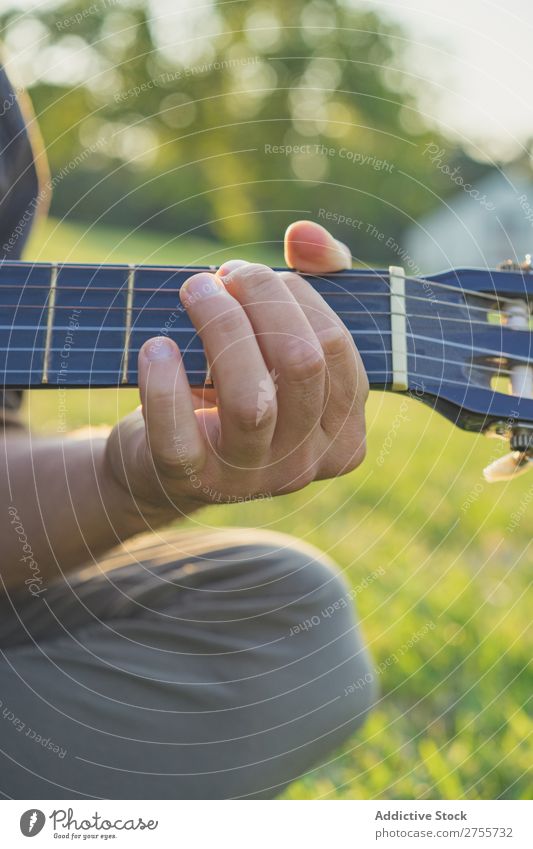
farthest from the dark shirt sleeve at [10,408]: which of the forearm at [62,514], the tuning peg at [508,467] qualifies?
the tuning peg at [508,467]

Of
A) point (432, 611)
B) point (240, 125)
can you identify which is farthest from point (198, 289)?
point (240, 125)

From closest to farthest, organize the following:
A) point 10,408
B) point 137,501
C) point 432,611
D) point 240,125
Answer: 1. point 137,501
2. point 10,408
3. point 432,611
4. point 240,125

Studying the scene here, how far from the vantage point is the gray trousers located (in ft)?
2.28

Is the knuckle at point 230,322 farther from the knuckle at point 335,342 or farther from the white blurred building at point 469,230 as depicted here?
the white blurred building at point 469,230

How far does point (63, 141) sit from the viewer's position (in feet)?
33.9

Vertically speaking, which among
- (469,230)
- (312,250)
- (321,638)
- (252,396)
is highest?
(469,230)

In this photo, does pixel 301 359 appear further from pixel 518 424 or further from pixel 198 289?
pixel 518 424

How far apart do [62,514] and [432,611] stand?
767mm

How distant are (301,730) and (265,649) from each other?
3.3 inches

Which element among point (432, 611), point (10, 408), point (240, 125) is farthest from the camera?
point (240, 125)

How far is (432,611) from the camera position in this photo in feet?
4.33

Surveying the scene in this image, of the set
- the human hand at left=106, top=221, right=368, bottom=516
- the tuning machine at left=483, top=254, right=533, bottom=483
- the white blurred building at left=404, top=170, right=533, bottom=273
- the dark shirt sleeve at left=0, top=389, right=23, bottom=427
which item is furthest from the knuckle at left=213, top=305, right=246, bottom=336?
the white blurred building at left=404, top=170, right=533, bottom=273

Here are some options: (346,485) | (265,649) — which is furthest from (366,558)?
(265,649)
